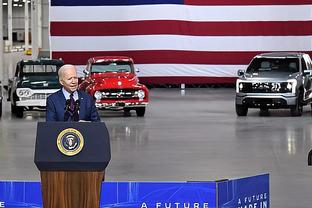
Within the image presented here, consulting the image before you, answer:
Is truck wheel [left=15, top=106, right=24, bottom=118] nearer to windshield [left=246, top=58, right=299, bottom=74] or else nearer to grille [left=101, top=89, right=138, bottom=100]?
grille [left=101, top=89, right=138, bottom=100]

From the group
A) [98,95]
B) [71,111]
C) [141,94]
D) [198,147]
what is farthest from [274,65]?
[71,111]

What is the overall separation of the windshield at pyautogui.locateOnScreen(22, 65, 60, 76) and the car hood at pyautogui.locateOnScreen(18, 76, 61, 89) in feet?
1.18

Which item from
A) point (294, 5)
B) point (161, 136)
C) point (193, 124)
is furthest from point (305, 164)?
point (294, 5)

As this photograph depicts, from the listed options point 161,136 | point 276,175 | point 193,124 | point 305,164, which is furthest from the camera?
point 193,124

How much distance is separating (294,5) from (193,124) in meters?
14.4

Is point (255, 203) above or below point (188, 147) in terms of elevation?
above

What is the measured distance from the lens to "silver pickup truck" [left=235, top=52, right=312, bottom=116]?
82.8 feet

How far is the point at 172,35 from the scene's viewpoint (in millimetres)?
37438

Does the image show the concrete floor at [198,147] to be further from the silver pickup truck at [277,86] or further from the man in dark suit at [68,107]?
the man in dark suit at [68,107]

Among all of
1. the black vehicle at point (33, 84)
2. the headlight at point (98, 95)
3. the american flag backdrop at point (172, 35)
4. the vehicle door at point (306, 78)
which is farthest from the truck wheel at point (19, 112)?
the american flag backdrop at point (172, 35)

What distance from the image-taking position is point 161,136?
20.9m

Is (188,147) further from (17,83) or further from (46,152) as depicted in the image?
(46,152)

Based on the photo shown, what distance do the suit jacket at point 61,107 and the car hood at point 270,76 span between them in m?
17.4

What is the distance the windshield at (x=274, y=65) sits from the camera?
26.1 meters
